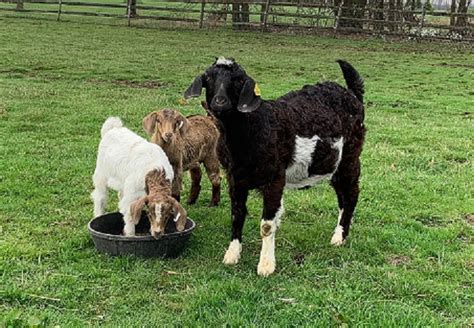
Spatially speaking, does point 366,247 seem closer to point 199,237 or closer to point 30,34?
point 199,237

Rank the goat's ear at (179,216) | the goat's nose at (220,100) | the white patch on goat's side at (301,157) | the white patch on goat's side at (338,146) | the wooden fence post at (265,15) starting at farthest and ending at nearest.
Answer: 1. the wooden fence post at (265,15)
2. the white patch on goat's side at (338,146)
3. the white patch on goat's side at (301,157)
4. the goat's ear at (179,216)
5. the goat's nose at (220,100)

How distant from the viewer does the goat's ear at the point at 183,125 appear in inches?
289

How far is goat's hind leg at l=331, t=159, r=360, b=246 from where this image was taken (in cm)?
666

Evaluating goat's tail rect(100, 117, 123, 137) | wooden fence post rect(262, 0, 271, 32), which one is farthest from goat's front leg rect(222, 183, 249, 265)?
wooden fence post rect(262, 0, 271, 32)

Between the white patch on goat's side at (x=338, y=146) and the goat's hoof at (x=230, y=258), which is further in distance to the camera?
the white patch on goat's side at (x=338, y=146)

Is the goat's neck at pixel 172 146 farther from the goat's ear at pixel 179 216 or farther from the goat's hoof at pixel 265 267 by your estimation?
the goat's hoof at pixel 265 267

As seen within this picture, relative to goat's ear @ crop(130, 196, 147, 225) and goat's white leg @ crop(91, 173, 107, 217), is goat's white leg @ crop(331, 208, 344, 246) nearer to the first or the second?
goat's ear @ crop(130, 196, 147, 225)

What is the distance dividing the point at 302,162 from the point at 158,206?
149 cm

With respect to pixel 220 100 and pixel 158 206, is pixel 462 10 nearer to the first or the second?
pixel 220 100

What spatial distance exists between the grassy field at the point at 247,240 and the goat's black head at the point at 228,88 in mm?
1552

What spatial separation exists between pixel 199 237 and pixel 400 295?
2.33 metres

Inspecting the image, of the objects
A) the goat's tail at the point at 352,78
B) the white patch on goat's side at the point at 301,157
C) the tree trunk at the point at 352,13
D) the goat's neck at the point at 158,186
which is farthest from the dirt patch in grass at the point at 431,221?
the tree trunk at the point at 352,13

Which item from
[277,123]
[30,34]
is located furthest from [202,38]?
[277,123]

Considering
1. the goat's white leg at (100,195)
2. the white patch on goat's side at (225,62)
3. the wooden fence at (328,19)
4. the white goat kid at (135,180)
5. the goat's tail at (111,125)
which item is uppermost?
the wooden fence at (328,19)
